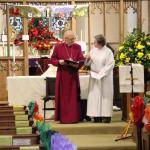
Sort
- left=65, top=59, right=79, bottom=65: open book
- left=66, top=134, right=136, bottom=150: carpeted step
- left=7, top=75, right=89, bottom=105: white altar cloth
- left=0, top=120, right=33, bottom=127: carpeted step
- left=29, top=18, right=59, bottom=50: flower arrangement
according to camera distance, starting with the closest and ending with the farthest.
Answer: left=0, top=120, right=33, bottom=127: carpeted step < left=66, top=134, right=136, bottom=150: carpeted step < left=65, top=59, right=79, bottom=65: open book < left=7, top=75, right=89, bottom=105: white altar cloth < left=29, top=18, right=59, bottom=50: flower arrangement

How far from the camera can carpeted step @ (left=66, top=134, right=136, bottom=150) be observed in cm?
607

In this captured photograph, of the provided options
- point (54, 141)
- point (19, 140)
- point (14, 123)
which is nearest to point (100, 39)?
point (14, 123)

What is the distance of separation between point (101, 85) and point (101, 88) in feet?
0.16

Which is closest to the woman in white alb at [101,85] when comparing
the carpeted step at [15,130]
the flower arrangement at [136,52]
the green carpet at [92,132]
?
the green carpet at [92,132]

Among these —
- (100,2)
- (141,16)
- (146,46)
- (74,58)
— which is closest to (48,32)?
(100,2)

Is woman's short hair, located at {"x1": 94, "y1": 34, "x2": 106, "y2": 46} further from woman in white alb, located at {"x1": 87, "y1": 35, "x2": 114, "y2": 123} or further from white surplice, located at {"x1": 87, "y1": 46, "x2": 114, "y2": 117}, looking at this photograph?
white surplice, located at {"x1": 87, "y1": 46, "x2": 114, "y2": 117}

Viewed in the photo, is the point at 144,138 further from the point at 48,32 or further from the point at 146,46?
the point at 48,32

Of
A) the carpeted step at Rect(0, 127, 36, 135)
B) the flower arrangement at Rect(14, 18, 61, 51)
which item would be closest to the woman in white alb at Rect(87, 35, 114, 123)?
the flower arrangement at Rect(14, 18, 61, 51)

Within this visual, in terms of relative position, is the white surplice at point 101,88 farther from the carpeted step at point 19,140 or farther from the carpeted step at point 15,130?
the carpeted step at point 19,140

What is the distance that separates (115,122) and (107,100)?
405mm

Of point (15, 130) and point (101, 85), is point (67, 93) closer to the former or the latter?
point (101, 85)

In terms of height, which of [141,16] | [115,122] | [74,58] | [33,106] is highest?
[141,16]

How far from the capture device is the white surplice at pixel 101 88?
749cm

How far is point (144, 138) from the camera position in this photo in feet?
16.6
